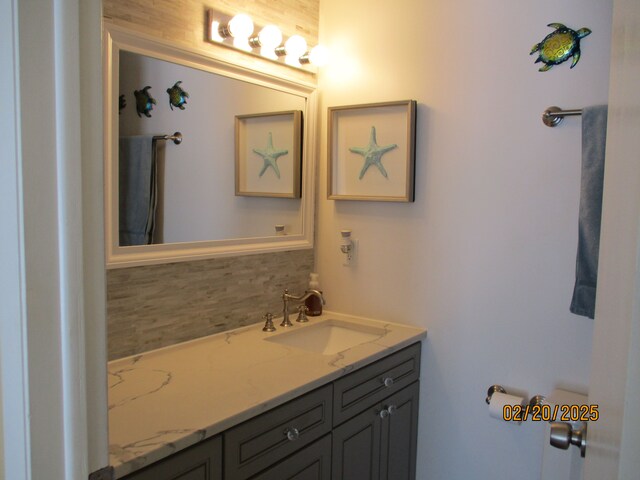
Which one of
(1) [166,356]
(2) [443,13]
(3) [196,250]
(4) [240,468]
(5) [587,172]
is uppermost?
(2) [443,13]

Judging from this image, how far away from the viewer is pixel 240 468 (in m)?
1.33

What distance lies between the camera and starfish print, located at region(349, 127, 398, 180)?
222 cm

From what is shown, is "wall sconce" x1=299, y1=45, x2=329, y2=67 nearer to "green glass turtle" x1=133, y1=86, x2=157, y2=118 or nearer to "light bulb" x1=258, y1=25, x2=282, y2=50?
"light bulb" x1=258, y1=25, x2=282, y2=50

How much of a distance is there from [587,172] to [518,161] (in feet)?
1.08

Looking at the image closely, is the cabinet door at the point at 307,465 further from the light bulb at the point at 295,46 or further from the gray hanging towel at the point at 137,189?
the light bulb at the point at 295,46

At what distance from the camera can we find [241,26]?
6.35ft

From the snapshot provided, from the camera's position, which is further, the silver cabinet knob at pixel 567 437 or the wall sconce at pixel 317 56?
the wall sconce at pixel 317 56

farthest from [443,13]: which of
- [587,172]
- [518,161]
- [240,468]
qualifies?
[240,468]

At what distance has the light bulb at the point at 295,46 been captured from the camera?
7.17ft

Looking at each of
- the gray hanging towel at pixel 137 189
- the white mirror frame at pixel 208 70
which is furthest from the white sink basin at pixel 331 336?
the gray hanging towel at pixel 137 189

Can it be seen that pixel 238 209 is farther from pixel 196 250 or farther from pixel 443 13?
pixel 443 13

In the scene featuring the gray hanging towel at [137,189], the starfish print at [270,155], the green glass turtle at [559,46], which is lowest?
the gray hanging towel at [137,189]

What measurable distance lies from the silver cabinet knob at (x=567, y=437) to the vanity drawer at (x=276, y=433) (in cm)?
75
